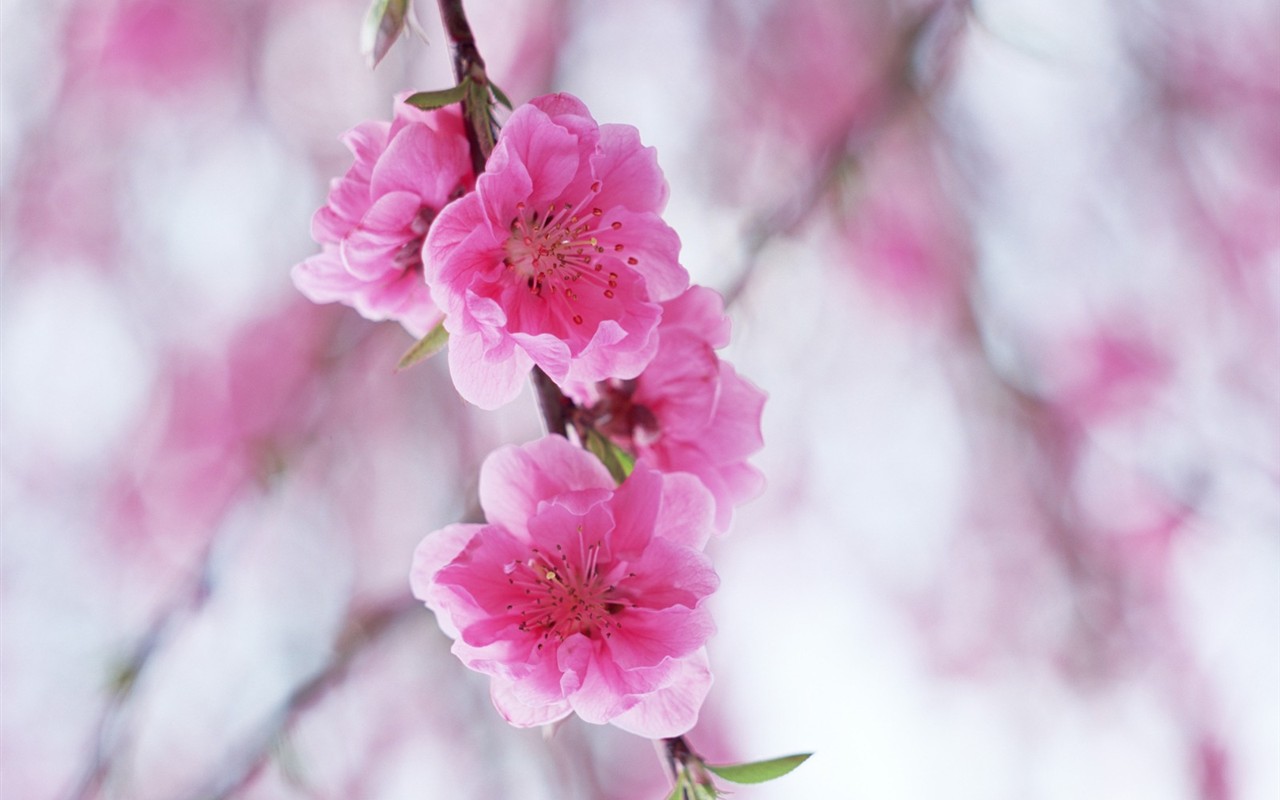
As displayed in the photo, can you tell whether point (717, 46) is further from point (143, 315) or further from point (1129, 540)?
point (1129, 540)

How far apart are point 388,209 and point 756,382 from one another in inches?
31.8

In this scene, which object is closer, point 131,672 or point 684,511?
point 684,511

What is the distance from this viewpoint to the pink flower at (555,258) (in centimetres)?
29

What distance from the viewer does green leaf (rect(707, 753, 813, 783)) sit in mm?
302

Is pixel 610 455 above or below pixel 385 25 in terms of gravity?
below

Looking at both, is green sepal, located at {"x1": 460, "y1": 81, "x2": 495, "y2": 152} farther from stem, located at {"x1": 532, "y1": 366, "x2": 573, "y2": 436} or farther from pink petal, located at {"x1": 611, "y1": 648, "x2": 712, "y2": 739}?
pink petal, located at {"x1": 611, "y1": 648, "x2": 712, "y2": 739}

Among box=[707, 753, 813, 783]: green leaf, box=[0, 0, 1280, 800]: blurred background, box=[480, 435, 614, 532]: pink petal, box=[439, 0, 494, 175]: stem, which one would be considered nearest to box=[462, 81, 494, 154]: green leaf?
box=[439, 0, 494, 175]: stem

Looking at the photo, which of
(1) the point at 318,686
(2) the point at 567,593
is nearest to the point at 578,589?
(2) the point at 567,593

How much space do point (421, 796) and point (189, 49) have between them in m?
0.79

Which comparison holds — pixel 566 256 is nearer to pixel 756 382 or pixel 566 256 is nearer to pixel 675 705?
pixel 675 705

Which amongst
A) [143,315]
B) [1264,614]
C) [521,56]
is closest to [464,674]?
[143,315]

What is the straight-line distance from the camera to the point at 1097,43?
3.37 ft

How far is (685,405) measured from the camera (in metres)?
0.37

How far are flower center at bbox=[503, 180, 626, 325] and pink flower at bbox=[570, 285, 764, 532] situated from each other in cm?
4
